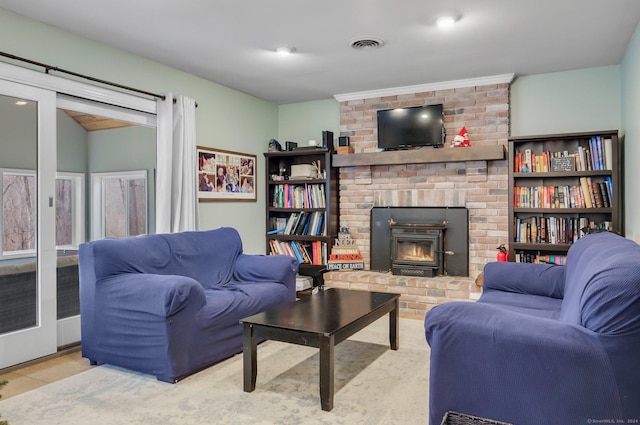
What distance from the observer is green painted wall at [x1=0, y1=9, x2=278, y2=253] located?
3275 mm

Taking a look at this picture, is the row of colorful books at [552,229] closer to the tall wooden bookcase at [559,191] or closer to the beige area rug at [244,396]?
the tall wooden bookcase at [559,191]

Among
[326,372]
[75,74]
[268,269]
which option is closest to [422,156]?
[268,269]

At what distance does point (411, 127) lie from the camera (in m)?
5.11

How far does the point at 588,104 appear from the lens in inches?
177

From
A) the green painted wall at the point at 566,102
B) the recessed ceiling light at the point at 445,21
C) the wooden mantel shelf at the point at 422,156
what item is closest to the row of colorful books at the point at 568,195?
the wooden mantel shelf at the point at 422,156

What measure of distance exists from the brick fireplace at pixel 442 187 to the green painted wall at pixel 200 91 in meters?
1.16

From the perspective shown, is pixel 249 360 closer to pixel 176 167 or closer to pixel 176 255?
pixel 176 255

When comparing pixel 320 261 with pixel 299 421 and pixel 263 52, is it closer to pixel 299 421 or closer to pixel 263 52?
pixel 263 52

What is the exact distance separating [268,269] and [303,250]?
1809 millimetres

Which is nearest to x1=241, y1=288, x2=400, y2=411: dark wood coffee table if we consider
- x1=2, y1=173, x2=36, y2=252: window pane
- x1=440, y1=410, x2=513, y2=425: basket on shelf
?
x1=440, y1=410, x2=513, y2=425: basket on shelf

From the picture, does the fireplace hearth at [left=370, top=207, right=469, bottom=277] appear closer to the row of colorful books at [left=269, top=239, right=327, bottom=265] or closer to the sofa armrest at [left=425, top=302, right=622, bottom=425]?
the row of colorful books at [left=269, top=239, right=327, bottom=265]

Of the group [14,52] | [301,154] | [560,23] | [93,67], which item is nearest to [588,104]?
[560,23]

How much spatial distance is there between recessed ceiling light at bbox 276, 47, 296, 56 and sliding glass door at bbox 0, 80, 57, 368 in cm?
180

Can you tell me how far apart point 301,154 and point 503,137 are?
2.32 meters
